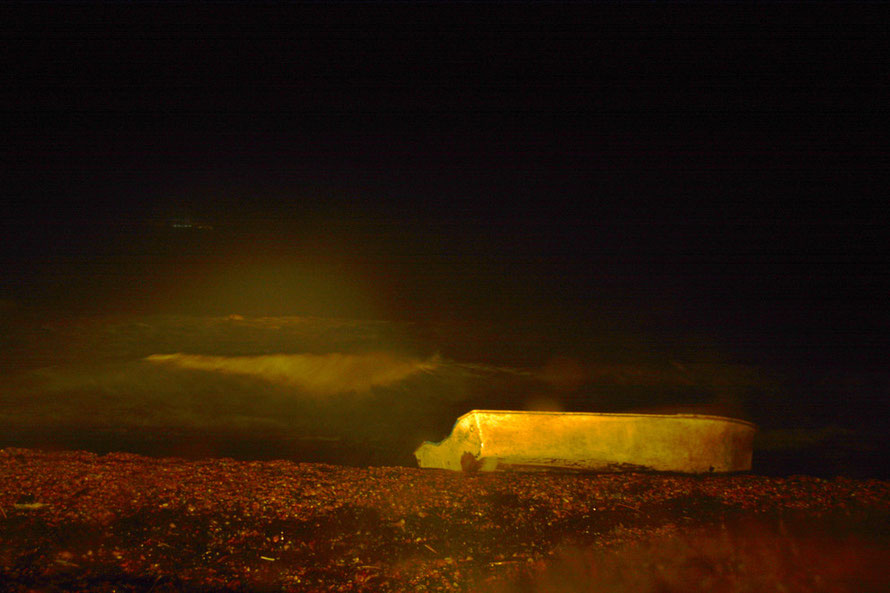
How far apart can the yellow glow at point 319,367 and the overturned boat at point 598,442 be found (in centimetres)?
214

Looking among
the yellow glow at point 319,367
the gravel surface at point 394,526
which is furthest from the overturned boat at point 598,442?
the yellow glow at point 319,367

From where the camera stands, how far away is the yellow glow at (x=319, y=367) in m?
5.74

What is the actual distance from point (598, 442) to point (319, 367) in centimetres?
351

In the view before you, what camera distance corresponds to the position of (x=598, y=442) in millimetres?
3770

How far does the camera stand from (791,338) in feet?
27.8

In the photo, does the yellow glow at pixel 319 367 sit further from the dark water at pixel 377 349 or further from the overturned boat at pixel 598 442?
the overturned boat at pixel 598 442

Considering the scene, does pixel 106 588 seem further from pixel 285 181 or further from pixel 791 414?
pixel 285 181

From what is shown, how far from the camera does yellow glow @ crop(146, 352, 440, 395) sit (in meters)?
5.74

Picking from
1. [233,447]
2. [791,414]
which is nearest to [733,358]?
[791,414]

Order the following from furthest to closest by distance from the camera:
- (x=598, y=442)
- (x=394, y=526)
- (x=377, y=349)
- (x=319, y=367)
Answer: (x=377, y=349) → (x=319, y=367) → (x=598, y=442) → (x=394, y=526)

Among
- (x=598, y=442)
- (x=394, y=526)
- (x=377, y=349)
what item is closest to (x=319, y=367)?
(x=377, y=349)

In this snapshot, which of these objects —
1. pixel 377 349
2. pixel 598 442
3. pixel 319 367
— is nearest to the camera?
pixel 598 442

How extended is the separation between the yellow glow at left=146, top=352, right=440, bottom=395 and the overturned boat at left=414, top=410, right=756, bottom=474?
7.03 feet

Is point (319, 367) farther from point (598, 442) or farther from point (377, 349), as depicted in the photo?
point (598, 442)
